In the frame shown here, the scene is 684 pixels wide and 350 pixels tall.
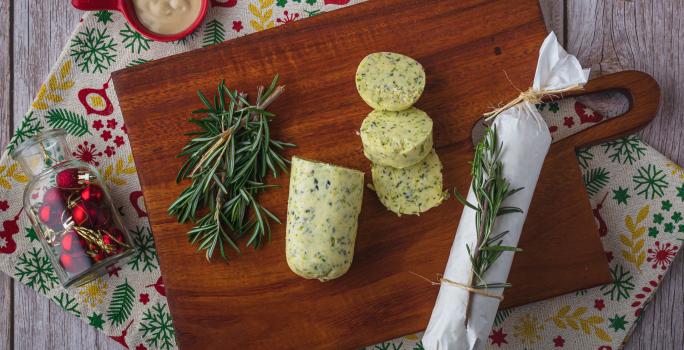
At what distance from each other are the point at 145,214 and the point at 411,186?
1252 millimetres

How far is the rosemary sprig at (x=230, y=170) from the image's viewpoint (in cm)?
231

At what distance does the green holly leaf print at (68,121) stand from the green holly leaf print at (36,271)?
58 cm

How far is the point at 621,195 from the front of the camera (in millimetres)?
2582

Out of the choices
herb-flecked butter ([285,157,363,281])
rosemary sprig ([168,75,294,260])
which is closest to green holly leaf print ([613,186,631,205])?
herb-flecked butter ([285,157,363,281])

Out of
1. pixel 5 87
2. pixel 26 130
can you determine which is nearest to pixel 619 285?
pixel 26 130

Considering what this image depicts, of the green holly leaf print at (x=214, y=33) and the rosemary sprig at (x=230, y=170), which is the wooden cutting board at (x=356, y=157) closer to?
the rosemary sprig at (x=230, y=170)

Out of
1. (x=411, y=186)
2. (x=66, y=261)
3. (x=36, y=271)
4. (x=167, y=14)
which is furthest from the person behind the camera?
(x=36, y=271)

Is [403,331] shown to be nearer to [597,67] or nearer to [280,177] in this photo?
[280,177]

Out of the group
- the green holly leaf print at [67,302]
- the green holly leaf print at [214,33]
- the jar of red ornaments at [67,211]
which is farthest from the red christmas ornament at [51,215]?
the green holly leaf print at [214,33]

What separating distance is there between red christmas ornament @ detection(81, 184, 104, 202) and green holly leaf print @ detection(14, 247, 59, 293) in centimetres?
45

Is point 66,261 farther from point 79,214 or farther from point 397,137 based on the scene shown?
point 397,137

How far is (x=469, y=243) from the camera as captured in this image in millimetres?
2156

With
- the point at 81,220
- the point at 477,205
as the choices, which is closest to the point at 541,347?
the point at 477,205

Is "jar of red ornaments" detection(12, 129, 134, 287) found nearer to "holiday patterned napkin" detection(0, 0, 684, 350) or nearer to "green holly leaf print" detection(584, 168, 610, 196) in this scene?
"holiday patterned napkin" detection(0, 0, 684, 350)
